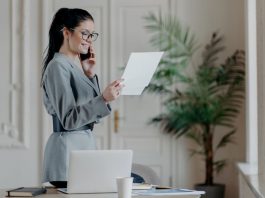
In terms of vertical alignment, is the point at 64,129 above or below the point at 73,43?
below

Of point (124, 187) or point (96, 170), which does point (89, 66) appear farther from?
point (124, 187)

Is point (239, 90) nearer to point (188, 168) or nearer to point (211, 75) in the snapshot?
point (211, 75)

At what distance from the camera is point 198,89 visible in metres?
6.29

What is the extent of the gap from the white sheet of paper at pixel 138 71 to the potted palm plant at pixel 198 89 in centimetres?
268

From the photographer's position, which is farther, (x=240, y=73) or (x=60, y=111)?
(x=240, y=73)

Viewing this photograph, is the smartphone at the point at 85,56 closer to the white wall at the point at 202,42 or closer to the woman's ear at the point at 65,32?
the woman's ear at the point at 65,32

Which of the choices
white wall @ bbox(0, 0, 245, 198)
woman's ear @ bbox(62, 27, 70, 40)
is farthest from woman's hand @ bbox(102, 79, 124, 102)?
white wall @ bbox(0, 0, 245, 198)

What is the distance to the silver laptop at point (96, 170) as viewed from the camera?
3.02 meters

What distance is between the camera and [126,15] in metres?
6.63
